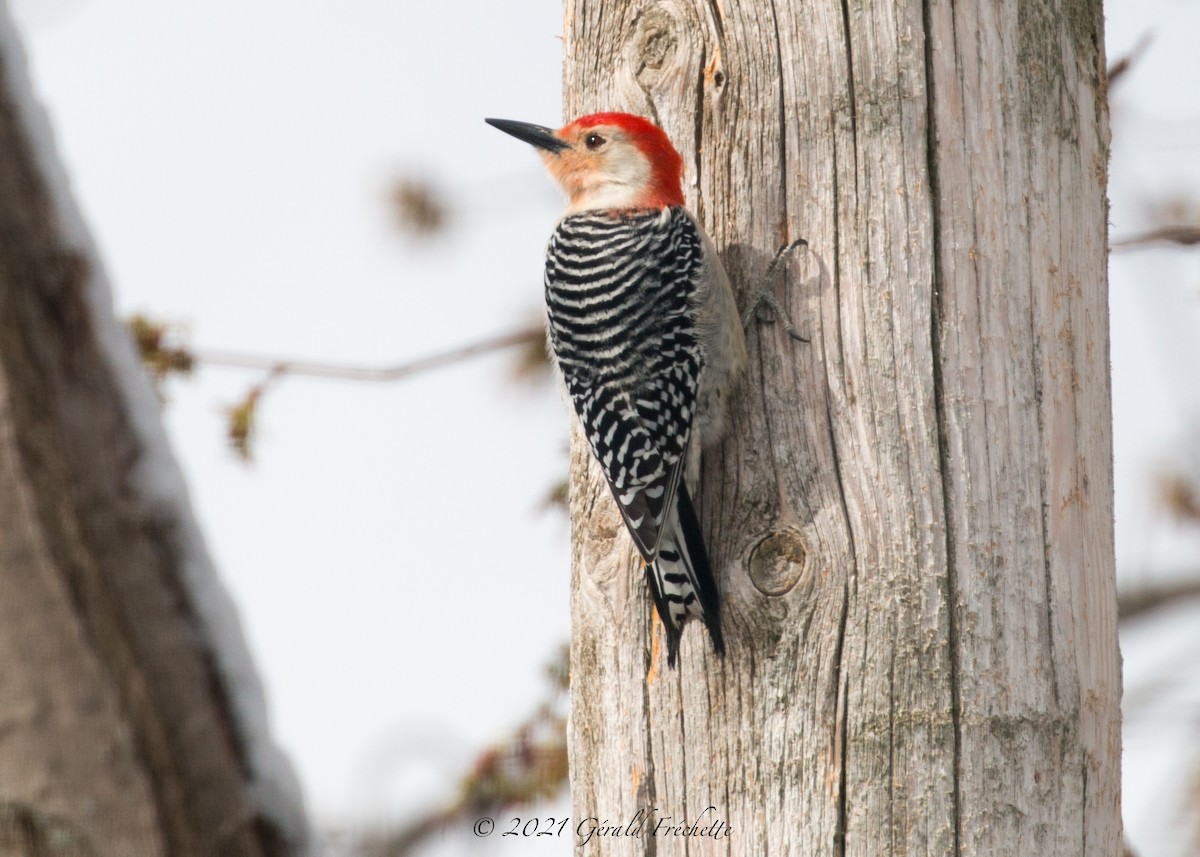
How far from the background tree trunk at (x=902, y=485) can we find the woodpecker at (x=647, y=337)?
0.31 feet

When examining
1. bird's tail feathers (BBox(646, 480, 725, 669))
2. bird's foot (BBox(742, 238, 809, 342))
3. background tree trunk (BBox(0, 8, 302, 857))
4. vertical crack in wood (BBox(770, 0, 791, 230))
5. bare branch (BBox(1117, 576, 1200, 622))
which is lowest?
bare branch (BBox(1117, 576, 1200, 622))

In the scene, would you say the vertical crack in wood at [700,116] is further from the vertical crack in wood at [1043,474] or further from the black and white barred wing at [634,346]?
the vertical crack in wood at [1043,474]

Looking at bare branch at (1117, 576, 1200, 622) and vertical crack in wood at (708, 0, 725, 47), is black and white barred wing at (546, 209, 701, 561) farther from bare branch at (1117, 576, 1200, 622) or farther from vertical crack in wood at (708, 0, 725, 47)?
bare branch at (1117, 576, 1200, 622)

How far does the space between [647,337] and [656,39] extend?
0.84 meters

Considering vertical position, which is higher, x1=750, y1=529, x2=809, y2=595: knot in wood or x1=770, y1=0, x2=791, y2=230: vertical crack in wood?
x1=770, y1=0, x2=791, y2=230: vertical crack in wood

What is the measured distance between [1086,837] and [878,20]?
194cm

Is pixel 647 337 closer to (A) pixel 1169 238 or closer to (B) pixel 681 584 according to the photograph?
(B) pixel 681 584

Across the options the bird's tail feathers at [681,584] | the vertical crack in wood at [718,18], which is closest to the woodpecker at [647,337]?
the bird's tail feathers at [681,584]

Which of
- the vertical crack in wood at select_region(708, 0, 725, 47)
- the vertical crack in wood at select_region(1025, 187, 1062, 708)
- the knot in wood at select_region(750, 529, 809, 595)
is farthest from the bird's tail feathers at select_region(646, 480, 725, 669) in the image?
the vertical crack in wood at select_region(708, 0, 725, 47)

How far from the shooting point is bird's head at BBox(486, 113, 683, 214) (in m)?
3.78

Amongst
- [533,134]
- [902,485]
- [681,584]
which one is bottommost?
[681,584]

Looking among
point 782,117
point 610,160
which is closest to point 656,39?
point 782,117

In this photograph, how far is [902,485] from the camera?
3018mm

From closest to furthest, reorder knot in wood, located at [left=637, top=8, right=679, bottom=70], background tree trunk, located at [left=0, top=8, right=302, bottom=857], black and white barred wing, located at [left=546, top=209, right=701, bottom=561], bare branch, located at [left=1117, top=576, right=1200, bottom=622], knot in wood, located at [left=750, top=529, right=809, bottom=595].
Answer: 1. background tree trunk, located at [left=0, top=8, right=302, bottom=857]
2. knot in wood, located at [left=750, top=529, right=809, bottom=595]
3. black and white barred wing, located at [left=546, top=209, right=701, bottom=561]
4. knot in wood, located at [left=637, top=8, right=679, bottom=70]
5. bare branch, located at [left=1117, top=576, right=1200, bottom=622]
